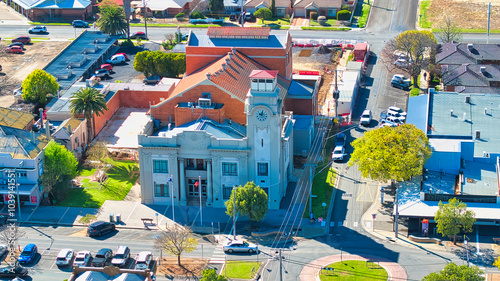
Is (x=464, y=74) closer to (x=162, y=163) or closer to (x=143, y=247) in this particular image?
(x=162, y=163)

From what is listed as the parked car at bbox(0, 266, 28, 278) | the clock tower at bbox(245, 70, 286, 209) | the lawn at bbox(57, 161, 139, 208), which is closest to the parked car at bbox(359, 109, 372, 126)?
the clock tower at bbox(245, 70, 286, 209)

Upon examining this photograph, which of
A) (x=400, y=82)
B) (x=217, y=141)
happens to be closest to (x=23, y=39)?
(x=400, y=82)

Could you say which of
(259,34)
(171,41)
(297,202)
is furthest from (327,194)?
(171,41)

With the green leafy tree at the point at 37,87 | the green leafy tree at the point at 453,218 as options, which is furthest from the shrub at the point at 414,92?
the green leafy tree at the point at 37,87

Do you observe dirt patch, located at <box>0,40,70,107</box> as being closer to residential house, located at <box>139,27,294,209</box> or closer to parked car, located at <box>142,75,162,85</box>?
parked car, located at <box>142,75,162,85</box>

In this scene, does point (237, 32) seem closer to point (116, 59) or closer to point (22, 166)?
point (22, 166)

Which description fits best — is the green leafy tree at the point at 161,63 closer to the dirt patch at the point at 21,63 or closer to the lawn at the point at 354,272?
the dirt patch at the point at 21,63
